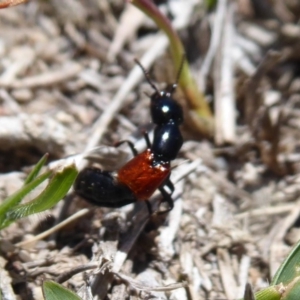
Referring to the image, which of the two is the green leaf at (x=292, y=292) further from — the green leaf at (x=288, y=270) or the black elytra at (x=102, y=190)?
the black elytra at (x=102, y=190)

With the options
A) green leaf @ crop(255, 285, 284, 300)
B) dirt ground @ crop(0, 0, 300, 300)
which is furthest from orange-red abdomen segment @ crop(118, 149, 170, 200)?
green leaf @ crop(255, 285, 284, 300)

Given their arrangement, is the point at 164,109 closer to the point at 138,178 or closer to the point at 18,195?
the point at 138,178

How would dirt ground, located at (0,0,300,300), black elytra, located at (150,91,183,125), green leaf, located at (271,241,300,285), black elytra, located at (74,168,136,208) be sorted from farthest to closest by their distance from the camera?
black elytra, located at (150,91,183,125)
black elytra, located at (74,168,136,208)
dirt ground, located at (0,0,300,300)
green leaf, located at (271,241,300,285)

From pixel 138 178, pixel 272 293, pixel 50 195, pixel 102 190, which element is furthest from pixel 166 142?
pixel 272 293

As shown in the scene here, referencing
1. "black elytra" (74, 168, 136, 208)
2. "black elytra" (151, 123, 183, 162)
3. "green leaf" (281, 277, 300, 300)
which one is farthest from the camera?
"black elytra" (151, 123, 183, 162)

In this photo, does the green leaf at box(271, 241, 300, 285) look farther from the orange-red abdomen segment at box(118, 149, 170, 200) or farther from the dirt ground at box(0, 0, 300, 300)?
the orange-red abdomen segment at box(118, 149, 170, 200)

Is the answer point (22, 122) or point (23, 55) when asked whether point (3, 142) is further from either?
point (23, 55)
